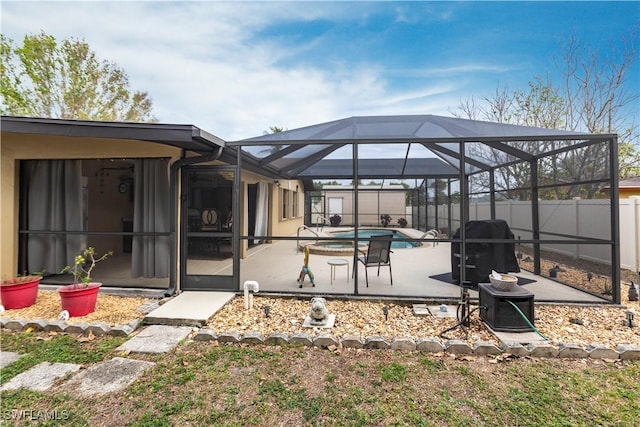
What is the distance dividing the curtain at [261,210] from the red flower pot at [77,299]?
506cm

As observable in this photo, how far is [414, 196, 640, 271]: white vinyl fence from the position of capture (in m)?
4.34

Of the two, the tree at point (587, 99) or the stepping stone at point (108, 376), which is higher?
the tree at point (587, 99)

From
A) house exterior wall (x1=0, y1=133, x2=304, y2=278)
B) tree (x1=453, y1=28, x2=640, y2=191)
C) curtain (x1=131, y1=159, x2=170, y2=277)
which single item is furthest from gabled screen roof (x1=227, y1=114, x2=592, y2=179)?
tree (x1=453, y1=28, x2=640, y2=191)

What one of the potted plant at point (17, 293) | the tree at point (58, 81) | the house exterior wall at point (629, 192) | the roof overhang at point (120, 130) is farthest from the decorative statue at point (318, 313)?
the tree at point (58, 81)

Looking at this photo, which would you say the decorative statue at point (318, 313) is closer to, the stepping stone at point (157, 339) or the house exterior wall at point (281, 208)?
the stepping stone at point (157, 339)

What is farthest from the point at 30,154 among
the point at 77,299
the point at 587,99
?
the point at 587,99

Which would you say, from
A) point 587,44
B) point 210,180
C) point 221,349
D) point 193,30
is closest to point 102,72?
point 193,30

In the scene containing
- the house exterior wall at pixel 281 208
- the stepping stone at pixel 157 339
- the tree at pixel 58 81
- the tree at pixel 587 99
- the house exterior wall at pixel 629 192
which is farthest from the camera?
the tree at pixel 58 81

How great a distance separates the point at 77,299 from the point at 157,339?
144 cm

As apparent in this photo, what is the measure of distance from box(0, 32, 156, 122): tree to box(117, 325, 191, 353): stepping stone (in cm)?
1689

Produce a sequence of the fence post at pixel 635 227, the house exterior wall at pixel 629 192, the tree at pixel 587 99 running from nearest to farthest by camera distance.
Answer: the fence post at pixel 635 227, the house exterior wall at pixel 629 192, the tree at pixel 587 99

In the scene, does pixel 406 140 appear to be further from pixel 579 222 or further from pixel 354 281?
pixel 579 222

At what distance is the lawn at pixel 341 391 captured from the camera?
200cm

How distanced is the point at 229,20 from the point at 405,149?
258 inches
